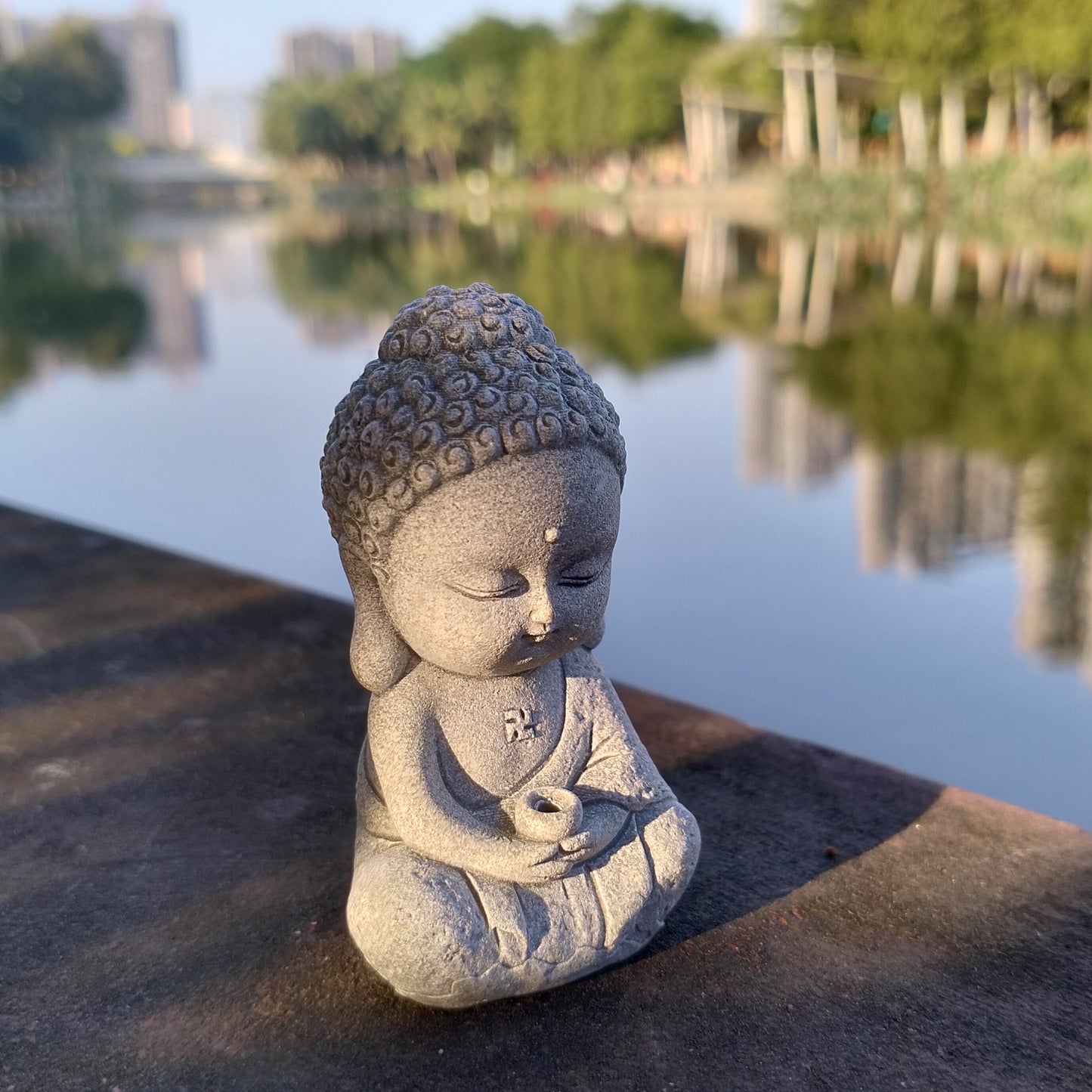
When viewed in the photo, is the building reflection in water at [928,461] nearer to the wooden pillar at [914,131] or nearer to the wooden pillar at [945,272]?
the wooden pillar at [945,272]

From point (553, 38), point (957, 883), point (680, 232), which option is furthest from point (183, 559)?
point (553, 38)

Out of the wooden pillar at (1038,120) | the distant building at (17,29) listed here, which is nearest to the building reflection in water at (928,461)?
the wooden pillar at (1038,120)

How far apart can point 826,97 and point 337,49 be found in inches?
3777

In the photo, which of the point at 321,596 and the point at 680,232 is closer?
the point at 321,596

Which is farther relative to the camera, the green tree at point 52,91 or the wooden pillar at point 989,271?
the green tree at point 52,91

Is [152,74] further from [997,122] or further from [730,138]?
[997,122]

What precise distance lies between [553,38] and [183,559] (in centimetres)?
6532

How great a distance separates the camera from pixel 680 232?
30656 millimetres

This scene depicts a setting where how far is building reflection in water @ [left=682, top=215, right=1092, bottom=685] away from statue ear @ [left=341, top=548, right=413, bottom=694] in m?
3.40

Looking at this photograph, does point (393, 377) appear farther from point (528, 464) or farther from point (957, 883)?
point (957, 883)

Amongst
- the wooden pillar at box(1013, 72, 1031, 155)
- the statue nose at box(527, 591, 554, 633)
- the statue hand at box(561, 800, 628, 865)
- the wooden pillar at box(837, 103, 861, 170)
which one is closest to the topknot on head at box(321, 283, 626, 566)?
the statue nose at box(527, 591, 554, 633)

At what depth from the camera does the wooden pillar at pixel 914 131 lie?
97.1 feet

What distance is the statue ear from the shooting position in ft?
8.27

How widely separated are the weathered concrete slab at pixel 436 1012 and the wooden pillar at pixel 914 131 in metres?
29.3
